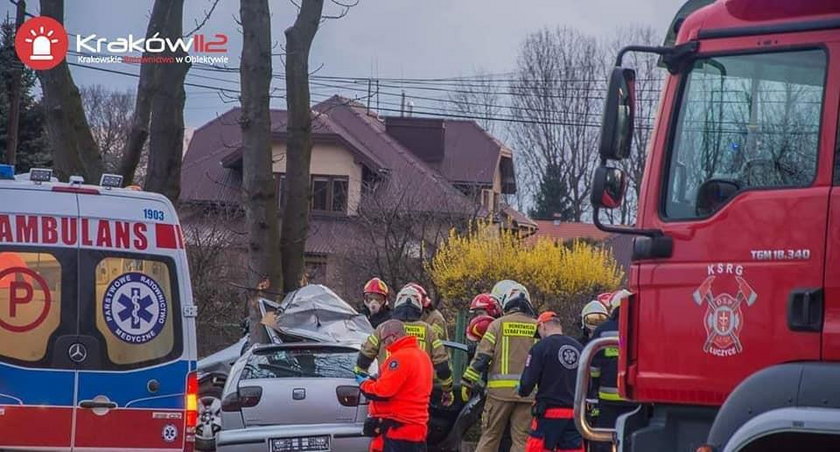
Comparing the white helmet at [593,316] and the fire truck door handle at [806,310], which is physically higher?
the fire truck door handle at [806,310]

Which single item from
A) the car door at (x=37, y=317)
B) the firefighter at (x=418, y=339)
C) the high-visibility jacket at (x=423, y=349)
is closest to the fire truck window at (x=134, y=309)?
the car door at (x=37, y=317)

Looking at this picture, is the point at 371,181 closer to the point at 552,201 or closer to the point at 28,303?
the point at 552,201

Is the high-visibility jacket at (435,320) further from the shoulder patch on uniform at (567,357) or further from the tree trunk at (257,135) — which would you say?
the tree trunk at (257,135)

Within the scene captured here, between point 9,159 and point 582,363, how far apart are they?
21.2 metres

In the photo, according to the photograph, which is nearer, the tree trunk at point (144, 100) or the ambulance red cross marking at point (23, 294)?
the ambulance red cross marking at point (23, 294)

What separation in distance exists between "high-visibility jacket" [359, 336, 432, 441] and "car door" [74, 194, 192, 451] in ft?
5.87

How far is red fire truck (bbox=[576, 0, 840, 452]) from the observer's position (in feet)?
19.1

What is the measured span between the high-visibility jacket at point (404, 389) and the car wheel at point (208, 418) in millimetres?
4349

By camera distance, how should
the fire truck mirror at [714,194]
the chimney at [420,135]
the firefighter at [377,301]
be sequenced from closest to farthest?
1. the fire truck mirror at [714,194]
2. the firefighter at [377,301]
3. the chimney at [420,135]

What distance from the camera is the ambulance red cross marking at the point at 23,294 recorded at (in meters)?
8.55

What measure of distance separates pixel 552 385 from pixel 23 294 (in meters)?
4.34

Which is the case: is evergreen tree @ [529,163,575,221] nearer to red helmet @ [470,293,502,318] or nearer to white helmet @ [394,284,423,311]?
red helmet @ [470,293,502,318]

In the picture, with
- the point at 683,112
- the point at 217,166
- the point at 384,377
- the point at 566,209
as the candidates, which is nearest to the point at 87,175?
the point at 384,377

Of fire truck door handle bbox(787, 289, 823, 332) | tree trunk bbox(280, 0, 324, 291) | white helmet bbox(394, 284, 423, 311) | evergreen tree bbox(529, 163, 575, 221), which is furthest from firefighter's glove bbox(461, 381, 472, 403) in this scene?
evergreen tree bbox(529, 163, 575, 221)
